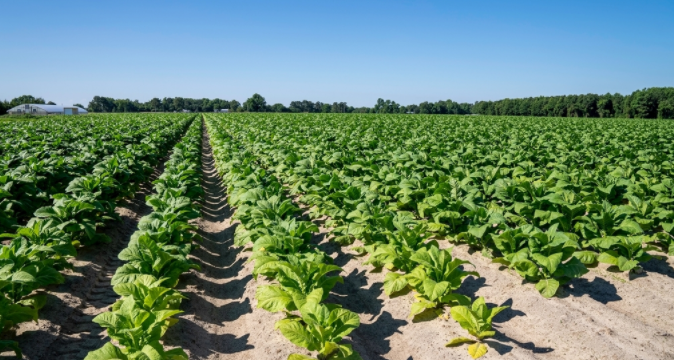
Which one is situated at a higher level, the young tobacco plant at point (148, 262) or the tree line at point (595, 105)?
the tree line at point (595, 105)

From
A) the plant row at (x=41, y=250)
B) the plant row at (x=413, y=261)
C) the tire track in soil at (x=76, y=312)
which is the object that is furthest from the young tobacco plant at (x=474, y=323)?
the plant row at (x=41, y=250)

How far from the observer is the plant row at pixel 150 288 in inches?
124

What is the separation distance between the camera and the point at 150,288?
390 centimetres

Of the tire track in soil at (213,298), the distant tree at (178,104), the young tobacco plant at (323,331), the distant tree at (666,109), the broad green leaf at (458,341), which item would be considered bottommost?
the tire track in soil at (213,298)

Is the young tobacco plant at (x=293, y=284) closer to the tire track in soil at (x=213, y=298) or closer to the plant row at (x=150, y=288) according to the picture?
the tire track in soil at (x=213, y=298)

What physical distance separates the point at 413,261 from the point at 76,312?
389 cm

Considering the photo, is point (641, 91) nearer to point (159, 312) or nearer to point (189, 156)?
point (189, 156)

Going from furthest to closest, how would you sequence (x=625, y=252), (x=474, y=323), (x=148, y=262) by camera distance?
(x=625, y=252) < (x=148, y=262) < (x=474, y=323)

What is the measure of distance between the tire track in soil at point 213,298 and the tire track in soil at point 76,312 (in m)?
0.81

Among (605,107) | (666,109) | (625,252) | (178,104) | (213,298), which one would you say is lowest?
(213,298)

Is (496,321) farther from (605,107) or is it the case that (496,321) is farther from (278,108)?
(278,108)

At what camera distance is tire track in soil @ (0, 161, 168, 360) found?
12.1ft

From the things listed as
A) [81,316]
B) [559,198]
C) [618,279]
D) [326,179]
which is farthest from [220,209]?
[618,279]

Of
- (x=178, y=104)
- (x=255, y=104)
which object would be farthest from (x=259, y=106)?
(x=178, y=104)
